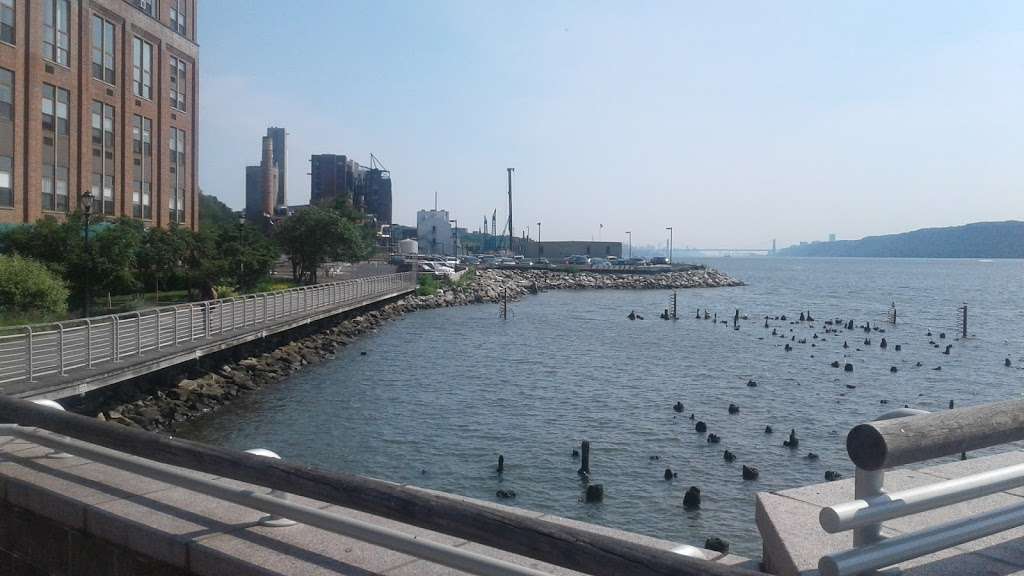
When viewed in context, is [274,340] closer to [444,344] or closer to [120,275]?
[120,275]

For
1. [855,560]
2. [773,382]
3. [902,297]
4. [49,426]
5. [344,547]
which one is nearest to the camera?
[855,560]

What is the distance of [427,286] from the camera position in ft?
232

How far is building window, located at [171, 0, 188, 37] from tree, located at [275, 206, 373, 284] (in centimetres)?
1275

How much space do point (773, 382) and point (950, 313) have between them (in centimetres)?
4799

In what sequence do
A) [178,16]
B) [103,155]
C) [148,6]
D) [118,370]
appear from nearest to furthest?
1. [118,370]
2. [103,155]
3. [148,6]
4. [178,16]

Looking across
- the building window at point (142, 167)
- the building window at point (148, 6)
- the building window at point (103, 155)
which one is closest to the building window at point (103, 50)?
the building window at point (103, 155)

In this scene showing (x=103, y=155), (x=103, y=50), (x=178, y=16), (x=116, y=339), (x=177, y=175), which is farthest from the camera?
(x=177, y=175)

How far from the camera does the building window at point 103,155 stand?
4091 centimetres

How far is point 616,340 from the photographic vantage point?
4619 centimetres

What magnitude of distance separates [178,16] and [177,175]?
901cm

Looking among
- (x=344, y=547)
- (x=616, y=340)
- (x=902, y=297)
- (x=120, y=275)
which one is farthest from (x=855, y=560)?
(x=902, y=297)

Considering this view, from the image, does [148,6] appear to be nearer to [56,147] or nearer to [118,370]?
[56,147]

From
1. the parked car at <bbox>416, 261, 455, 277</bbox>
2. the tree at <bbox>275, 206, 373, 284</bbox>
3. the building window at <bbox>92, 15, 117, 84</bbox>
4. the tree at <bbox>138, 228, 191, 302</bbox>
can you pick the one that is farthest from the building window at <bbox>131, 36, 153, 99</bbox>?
the parked car at <bbox>416, 261, 455, 277</bbox>

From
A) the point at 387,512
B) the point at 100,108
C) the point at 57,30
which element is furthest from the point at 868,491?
the point at 100,108
